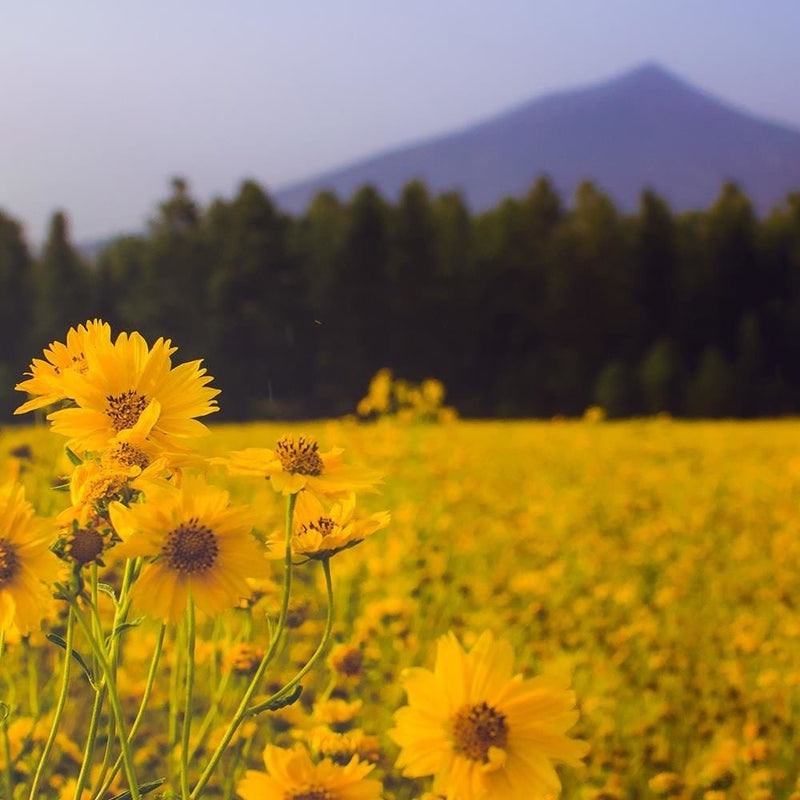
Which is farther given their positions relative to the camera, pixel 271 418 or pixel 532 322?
pixel 532 322

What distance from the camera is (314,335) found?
66.8 ft

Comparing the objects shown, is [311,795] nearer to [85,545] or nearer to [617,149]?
[85,545]

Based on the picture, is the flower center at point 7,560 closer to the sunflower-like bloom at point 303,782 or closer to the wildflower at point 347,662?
the sunflower-like bloom at point 303,782

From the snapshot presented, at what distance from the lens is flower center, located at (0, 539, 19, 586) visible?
74 centimetres

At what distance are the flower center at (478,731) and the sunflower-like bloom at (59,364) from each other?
0.41 metres

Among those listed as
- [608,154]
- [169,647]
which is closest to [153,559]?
[169,647]

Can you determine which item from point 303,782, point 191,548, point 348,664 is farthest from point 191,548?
point 348,664

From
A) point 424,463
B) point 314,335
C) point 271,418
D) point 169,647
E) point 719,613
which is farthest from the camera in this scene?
point 314,335

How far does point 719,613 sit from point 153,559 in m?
2.76

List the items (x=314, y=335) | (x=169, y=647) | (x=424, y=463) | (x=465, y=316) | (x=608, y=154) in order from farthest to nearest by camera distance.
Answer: (x=608, y=154), (x=465, y=316), (x=314, y=335), (x=424, y=463), (x=169, y=647)

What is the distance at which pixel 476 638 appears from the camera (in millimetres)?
931

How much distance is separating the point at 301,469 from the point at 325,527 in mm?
58

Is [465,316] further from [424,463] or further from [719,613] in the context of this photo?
[719,613]

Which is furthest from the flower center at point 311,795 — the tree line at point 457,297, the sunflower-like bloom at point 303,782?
the tree line at point 457,297
